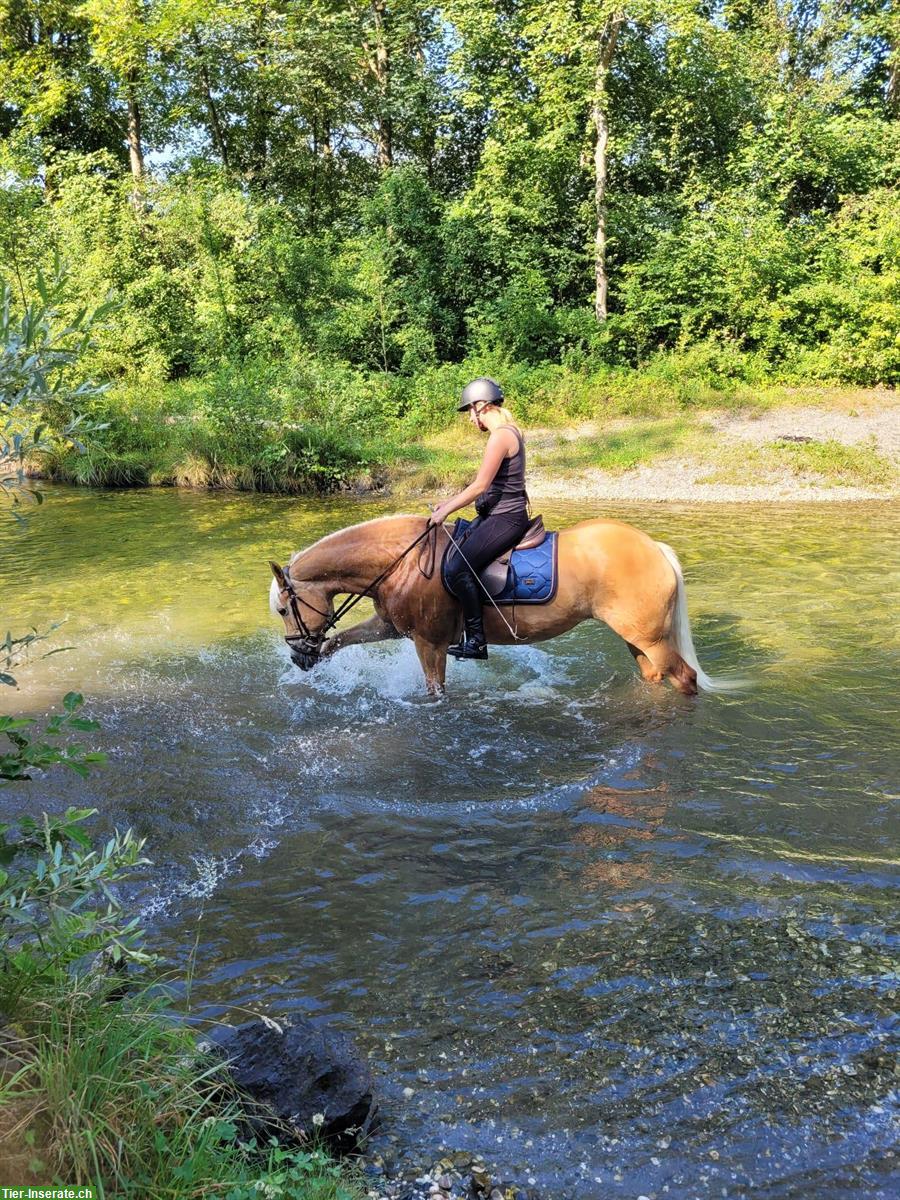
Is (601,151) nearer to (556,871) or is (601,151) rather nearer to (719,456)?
(719,456)

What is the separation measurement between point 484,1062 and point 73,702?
240 cm

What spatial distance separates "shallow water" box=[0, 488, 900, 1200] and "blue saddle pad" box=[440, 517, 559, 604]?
43.8 inches

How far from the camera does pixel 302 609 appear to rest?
7.98m

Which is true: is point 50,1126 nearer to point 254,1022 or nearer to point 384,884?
point 254,1022

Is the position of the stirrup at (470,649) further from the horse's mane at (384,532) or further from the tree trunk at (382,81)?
the tree trunk at (382,81)

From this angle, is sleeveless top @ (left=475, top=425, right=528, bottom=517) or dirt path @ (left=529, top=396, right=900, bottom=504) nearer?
sleeveless top @ (left=475, top=425, right=528, bottom=517)

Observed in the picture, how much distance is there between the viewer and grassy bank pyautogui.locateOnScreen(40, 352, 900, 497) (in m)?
19.5

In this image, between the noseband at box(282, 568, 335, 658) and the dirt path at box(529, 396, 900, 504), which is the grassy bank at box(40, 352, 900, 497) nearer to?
the dirt path at box(529, 396, 900, 504)

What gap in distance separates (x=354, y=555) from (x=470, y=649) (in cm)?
133

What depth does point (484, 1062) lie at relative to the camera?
157 inches

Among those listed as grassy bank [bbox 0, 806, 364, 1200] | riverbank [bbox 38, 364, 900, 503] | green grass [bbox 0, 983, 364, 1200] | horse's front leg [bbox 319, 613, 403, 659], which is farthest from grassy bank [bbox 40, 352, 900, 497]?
green grass [bbox 0, 983, 364, 1200]

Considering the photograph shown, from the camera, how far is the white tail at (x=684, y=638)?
7734 millimetres

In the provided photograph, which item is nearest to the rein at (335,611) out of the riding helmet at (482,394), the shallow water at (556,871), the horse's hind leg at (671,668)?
the shallow water at (556,871)

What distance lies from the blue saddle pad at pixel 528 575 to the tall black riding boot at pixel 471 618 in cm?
15
